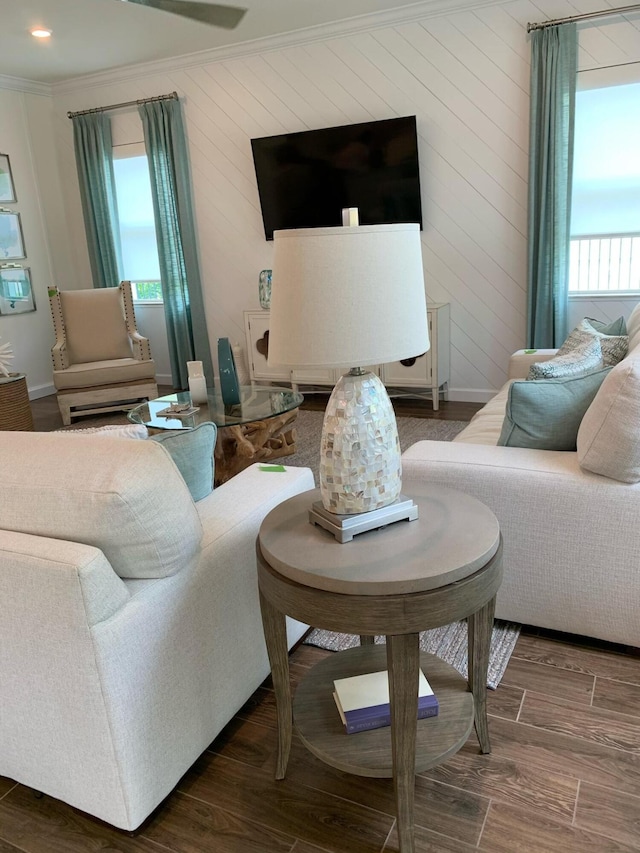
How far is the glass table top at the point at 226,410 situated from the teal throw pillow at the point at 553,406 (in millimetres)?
1408

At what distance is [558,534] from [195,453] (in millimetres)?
1069

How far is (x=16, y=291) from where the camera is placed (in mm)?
5723

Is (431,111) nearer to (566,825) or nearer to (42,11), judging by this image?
(42,11)

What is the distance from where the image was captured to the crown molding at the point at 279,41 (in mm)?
4234

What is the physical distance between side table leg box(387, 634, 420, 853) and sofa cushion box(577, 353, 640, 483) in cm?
86

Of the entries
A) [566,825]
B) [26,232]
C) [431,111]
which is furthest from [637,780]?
[26,232]

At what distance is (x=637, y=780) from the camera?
1.48 metres

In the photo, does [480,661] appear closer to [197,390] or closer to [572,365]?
[572,365]

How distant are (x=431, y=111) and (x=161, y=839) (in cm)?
453

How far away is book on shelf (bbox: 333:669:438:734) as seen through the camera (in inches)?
57.4

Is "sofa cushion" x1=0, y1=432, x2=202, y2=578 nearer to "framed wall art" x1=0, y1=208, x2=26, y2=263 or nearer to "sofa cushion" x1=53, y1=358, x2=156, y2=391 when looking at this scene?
"sofa cushion" x1=53, y1=358, x2=156, y2=391

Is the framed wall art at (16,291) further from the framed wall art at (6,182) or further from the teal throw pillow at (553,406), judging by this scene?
the teal throw pillow at (553,406)

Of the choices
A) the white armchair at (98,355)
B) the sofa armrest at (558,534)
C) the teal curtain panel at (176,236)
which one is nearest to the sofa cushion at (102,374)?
the white armchair at (98,355)

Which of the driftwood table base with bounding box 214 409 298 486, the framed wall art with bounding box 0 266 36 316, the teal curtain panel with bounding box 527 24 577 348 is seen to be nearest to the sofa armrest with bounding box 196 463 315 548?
the driftwood table base with bounding box 214 409 298 486
